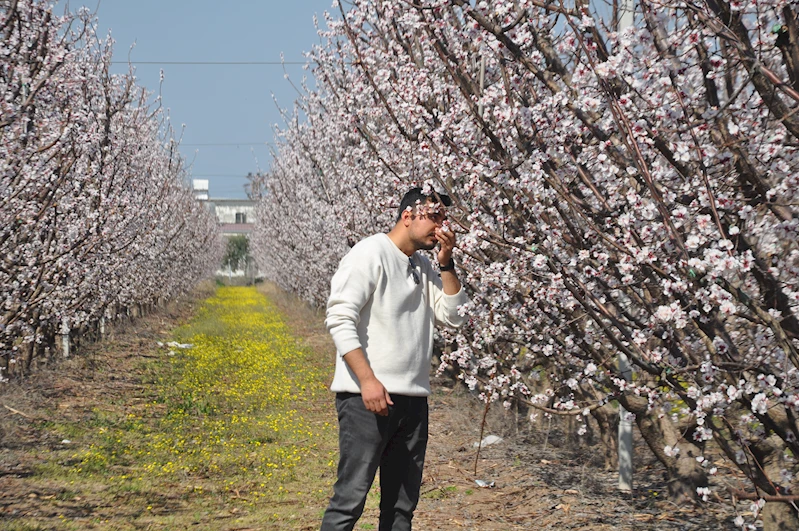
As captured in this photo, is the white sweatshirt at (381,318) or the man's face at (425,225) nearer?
the white sweatshirt at (381,318)

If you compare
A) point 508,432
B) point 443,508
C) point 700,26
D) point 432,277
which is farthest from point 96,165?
point 700,26

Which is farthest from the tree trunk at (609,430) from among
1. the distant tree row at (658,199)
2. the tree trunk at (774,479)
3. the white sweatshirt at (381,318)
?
the white sweatshirt at (381,318)

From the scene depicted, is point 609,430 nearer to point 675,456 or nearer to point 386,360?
point 675,456

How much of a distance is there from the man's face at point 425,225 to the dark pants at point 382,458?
843mm

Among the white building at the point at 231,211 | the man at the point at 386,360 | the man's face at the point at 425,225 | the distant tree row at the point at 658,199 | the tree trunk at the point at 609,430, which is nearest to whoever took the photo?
the distant tree row at the point at 658,199

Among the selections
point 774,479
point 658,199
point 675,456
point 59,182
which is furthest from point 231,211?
point 658,199

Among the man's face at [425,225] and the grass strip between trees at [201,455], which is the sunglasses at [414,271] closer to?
the man's face at [425,225]

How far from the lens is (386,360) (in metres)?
4.26

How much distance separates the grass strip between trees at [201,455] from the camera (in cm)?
668

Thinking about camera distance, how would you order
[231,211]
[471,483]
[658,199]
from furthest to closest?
[231,211] → [471,483] → [658,199]

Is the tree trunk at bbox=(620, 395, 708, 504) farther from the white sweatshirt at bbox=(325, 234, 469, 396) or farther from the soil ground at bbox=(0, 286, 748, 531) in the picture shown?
the white sweatshirt at bbox=(325, 234, 469, 396)

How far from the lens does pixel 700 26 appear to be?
12.1 feet

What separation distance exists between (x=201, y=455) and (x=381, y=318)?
17.3 feet

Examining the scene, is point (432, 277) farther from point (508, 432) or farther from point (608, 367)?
point (508, 432)
